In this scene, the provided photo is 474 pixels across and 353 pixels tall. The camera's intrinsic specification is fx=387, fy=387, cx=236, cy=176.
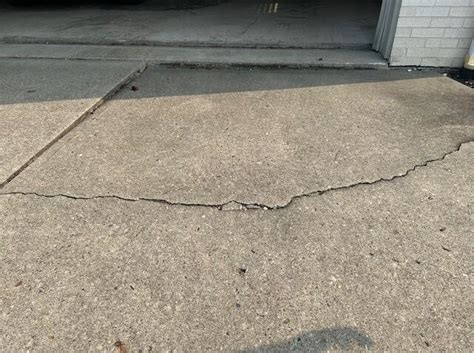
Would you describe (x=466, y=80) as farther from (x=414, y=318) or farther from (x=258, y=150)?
(x=414, y=318)

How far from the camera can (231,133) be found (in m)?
3.88

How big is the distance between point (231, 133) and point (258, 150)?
17.3 inches

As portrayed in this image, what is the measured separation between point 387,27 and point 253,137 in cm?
337

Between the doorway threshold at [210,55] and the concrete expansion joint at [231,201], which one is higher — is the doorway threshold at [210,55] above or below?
above

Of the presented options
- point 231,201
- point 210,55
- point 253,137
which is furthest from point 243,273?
point 210,55

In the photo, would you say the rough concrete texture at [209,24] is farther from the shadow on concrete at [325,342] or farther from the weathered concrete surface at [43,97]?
the shadow on concrete at [325,342]

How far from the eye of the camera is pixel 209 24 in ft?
25.6

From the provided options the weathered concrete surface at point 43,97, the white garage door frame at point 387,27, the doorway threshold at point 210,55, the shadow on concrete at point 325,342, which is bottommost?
the shadow on concrete at point 325,342

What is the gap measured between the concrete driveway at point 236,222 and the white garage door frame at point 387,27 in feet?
4.44

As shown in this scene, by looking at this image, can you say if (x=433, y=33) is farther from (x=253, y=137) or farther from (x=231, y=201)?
(x=231, y=201)

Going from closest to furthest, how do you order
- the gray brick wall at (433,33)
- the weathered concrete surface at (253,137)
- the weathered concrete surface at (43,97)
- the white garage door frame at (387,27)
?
the weathered concrete surface at (253,137) < the weathered concrete surface at (43,97) < the gray brick wall at (433,33) < the white garage door frame at (387,27)

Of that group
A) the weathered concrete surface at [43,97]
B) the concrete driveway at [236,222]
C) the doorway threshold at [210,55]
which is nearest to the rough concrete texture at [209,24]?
the doorway threshold at [210,55]

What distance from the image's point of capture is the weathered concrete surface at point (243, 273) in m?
1.95

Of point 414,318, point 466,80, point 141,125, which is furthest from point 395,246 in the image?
point 466,80
